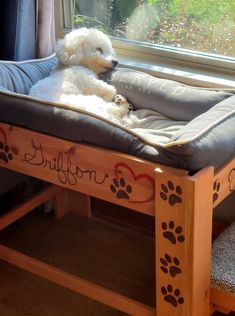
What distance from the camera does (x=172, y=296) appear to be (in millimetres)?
1524

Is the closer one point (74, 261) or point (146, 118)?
point (146, 118)

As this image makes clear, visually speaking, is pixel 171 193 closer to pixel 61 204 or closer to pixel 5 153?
pixel 5 153

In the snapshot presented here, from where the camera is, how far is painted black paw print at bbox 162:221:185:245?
1419 millimetres

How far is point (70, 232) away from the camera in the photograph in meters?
2.33

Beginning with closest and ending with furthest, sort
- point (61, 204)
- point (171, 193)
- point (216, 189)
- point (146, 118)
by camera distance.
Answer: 1. point (171, 193)
2. point (216, 189)
3. point (146, 118)
4. point (61, 204)

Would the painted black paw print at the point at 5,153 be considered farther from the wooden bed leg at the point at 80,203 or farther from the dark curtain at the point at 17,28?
the wooden bed leg at the point at 80,203

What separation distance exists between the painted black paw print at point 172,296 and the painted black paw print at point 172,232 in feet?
0.52

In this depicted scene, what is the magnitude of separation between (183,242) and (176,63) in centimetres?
98

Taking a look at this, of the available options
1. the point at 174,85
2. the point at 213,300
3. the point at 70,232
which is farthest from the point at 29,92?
the point at 213,300

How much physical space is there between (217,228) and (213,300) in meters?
0.53

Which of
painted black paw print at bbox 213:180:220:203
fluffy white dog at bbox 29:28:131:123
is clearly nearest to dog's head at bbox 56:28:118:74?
fluffy white dog at bbox 29:28:131:123

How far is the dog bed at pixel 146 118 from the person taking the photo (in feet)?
4.68

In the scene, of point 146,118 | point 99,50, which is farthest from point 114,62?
point 146,118

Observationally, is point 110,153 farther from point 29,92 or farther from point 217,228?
point 217,228
